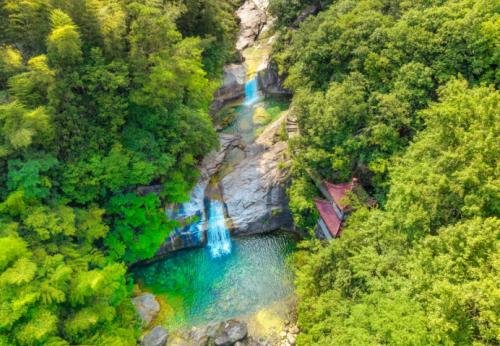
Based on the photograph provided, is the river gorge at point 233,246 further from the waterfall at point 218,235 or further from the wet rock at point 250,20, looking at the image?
the wet rock at point 250,20

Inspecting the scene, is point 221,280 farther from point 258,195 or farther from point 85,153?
point 85,153

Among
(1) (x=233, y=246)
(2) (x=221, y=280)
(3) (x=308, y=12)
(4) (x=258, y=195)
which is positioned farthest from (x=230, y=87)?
(2) (x=221, y=280)

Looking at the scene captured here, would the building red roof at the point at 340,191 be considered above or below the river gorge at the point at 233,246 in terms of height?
above

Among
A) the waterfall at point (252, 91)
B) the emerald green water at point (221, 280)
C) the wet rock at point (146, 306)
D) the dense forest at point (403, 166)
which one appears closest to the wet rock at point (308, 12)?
the dense forest at point (403, 166)

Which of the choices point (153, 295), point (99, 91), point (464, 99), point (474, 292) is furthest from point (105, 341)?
point (464, 99)

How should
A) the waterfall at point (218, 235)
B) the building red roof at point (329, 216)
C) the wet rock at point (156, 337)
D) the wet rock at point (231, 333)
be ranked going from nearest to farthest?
the wet rock at point (231, 333), the wet rock at point (156, 337), the building red roof at point (329, 216), the waterfall at point (218, 235)

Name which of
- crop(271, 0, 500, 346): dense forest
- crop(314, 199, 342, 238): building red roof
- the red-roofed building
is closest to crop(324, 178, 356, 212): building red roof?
the red-roofed building
